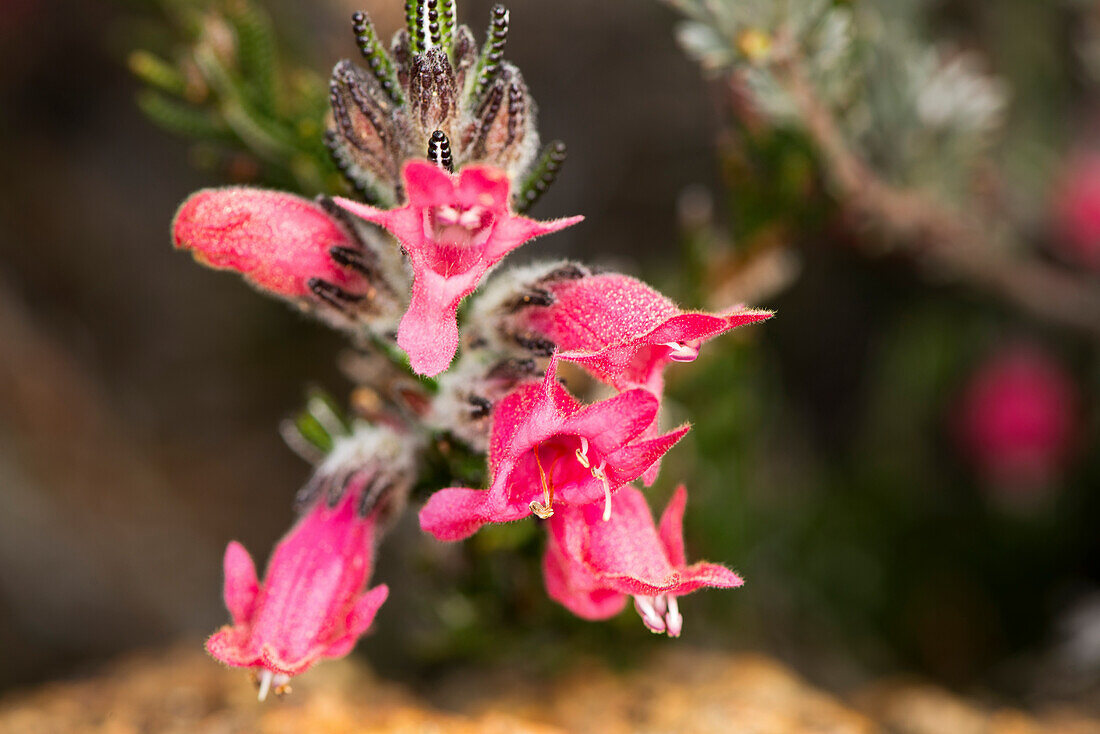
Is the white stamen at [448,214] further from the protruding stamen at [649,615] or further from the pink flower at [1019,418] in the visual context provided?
the pink flower at [1019,418]

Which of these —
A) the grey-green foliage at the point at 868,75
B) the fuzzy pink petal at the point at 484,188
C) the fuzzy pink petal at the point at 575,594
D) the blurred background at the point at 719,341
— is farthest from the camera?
the blurred background at the point at 719,341

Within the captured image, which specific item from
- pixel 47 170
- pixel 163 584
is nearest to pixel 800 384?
pixel 163 584

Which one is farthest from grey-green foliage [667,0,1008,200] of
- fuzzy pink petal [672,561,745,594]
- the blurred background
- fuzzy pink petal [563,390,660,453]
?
fuzzy pink petal [672,561,745,594]

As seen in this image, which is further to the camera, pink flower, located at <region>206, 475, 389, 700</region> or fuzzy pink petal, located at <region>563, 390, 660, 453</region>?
pink flower, located at <region>206, 475, 389, 700</region>

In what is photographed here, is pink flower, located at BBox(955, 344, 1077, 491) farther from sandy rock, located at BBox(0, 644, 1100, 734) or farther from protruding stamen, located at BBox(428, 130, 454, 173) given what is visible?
protruding stamen, located at BBox(428, 130, 454, 173)

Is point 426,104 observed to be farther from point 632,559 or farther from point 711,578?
point 711,578

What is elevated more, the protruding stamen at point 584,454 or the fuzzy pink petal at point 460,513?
the protruding stamen at point 584,454

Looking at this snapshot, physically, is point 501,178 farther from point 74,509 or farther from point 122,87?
point 122,87

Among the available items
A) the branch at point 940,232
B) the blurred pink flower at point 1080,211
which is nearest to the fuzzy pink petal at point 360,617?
the branch at point 940,232
